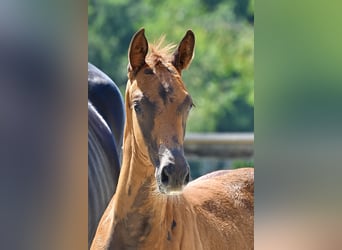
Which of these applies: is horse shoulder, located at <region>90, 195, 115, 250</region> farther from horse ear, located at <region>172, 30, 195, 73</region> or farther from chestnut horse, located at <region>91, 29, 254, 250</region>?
horse ear, located at <region>172, 30, 195, 73</region>

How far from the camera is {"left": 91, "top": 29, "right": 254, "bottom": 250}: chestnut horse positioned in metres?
2.60

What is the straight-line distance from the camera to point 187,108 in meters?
2.62

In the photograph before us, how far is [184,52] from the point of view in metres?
2.68

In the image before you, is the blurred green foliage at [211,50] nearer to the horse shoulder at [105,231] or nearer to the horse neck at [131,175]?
the horse neck at [131,175]

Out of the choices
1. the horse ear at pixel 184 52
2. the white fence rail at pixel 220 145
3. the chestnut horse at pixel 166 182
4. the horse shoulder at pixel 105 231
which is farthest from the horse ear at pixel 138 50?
the horse shoulder at pixel 105 231

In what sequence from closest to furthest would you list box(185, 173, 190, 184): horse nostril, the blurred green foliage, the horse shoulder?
box(185, 173, 190, 184): horse nostril → the blurred green foliage → the horse shoulder

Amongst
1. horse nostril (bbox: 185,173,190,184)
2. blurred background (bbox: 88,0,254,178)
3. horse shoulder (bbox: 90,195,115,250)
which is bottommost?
horse shoulder (bbox: 90,195,115,250)

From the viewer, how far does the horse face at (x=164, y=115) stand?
2.57 m

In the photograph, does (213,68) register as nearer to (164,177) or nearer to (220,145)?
(220,145)

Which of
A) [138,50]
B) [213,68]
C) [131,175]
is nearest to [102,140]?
[131,175]

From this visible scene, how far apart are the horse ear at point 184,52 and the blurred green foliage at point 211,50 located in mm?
24

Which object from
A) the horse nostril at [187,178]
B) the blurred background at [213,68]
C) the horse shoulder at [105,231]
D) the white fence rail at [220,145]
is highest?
the blurred background at [213,68]

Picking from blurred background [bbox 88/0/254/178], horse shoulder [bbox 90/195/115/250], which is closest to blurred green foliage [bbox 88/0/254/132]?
blurred background [bbox 88/0/254/178]
